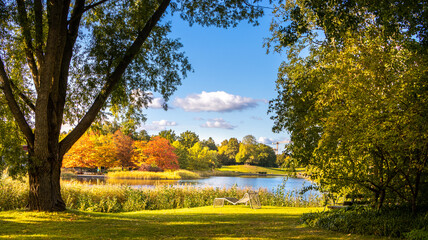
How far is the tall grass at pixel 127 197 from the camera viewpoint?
11734mm

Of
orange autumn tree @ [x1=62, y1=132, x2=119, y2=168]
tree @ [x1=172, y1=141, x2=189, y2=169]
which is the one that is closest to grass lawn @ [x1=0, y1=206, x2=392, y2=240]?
orange autumn tree @ [x1=62, y1=132, x2=119, y2=168]

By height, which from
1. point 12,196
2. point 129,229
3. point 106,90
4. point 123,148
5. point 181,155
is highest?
point 106,90

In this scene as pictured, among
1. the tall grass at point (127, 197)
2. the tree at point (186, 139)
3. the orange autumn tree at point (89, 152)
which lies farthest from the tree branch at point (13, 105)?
the tree at point (186, 139)

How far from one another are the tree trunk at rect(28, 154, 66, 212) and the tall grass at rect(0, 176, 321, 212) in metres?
3.05

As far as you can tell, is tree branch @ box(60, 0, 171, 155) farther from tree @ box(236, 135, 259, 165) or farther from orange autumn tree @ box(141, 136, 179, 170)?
tree @ box(236, 135, 259, 165)

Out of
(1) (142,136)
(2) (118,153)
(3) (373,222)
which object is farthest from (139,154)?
(3) (373,222)

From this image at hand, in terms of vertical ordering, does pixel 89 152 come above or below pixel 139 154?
above

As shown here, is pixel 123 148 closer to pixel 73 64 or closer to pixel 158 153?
pixel 158 153

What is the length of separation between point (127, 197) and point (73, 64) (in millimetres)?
6142

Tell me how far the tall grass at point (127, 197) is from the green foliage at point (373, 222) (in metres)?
4.45

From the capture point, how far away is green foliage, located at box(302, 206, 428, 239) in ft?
20.7

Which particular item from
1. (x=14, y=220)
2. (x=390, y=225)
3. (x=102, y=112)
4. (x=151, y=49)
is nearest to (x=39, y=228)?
(x=14, y=220)

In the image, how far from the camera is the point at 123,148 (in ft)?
134

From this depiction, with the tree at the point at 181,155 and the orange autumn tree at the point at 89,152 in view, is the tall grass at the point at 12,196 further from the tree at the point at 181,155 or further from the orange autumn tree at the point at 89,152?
the tree at the point at 181,155
